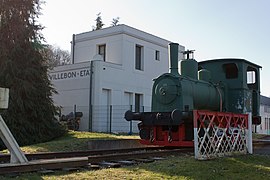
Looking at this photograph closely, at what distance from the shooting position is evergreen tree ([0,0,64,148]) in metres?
17.2

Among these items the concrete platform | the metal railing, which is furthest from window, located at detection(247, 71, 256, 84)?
the metal railing

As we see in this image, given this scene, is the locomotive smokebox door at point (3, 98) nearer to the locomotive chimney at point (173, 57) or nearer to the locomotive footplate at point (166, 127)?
the locomotive footplate at point (166, 127)

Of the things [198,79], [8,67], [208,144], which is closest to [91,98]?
[8,67]

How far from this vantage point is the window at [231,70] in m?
13.4

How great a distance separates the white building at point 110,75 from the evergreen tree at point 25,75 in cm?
594

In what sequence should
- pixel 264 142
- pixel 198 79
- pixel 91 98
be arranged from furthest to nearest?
pixel 91 98, pixel 264 142, pixel 198 79

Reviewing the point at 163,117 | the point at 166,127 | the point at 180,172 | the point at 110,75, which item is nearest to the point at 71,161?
the point at 180,172

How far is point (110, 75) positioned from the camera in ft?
83.7

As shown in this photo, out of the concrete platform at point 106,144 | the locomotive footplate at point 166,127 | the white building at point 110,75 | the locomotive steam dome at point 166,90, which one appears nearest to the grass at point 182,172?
the locomotive footplate at point 166,127

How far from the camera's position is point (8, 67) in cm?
1738

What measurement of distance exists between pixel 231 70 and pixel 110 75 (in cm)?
1312

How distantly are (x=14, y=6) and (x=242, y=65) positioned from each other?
1192cm

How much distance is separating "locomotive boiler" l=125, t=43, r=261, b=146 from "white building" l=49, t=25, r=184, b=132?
10617mm

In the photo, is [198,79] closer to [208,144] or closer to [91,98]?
[208,144]
